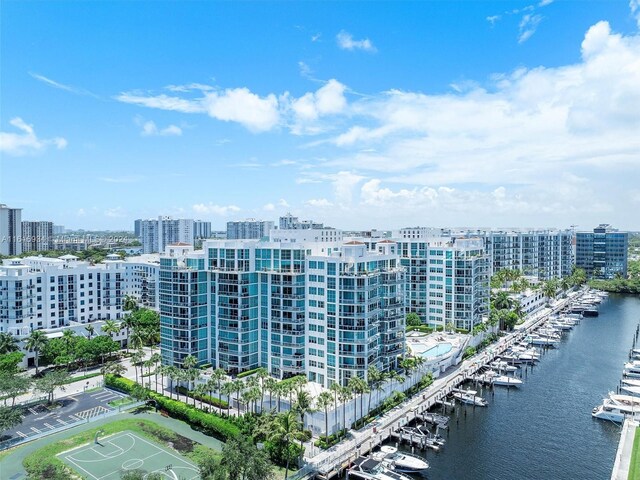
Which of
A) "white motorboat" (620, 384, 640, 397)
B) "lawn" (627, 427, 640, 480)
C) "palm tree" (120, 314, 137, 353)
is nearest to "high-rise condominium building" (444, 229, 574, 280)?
"white motorboat" (620, 384, 640, 397)

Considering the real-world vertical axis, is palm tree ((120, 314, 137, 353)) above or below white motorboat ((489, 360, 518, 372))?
above

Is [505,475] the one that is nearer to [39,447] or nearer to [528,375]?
[528,375]

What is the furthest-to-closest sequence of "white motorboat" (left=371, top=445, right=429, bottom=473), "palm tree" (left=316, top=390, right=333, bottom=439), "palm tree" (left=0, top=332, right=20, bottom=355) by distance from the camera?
1. "palm tree" (left=0, top=332, right=20, bottom=355)
2. "palm tree" (left=316, top=390, right=333, bottom=439)
3. "white motorboat" (left=371, top=445, right=429, bottom=473)

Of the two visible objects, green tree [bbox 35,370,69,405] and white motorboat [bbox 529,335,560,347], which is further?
white motorboat [bbox 529,335,560,347]

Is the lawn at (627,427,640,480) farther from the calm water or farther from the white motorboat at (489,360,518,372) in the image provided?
the white motorboat at (489,360,518,372)

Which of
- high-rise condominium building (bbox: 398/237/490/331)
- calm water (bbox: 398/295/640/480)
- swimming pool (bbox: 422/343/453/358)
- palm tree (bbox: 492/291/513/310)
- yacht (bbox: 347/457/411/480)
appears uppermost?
high-rise condominium building (bbox: 398/237/490/331)

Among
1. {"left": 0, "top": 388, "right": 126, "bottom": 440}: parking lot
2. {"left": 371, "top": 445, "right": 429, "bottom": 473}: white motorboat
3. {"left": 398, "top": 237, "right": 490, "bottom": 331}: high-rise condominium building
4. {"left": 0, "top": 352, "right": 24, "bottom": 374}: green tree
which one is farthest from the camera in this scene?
{"left": 398, "top": 237, "right": 490, "bottom": 331}: high-rise condominium building

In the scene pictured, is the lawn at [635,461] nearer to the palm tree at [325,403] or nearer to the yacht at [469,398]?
the yacht at [469,398]

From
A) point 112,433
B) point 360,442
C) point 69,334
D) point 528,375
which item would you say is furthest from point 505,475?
point 69,334
